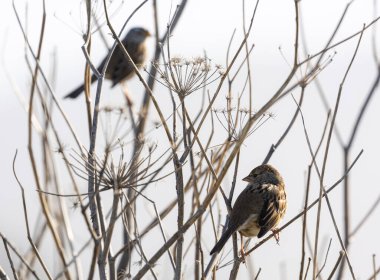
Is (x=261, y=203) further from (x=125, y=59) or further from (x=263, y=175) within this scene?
(x=125, y=59)

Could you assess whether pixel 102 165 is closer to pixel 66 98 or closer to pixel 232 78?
pixel 232 78

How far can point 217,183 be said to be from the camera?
344 centimetres

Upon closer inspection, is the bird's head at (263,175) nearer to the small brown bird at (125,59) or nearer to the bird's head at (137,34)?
the small brown bird at (125,59)

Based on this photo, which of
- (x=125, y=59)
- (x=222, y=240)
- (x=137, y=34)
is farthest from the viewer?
(x=137, y=34)

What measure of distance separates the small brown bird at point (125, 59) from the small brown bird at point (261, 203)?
4.64 meters

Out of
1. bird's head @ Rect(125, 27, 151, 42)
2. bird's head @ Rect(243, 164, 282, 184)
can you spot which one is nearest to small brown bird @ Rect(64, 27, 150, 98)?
bird's head @ Rect(125, 27, 151, 42)

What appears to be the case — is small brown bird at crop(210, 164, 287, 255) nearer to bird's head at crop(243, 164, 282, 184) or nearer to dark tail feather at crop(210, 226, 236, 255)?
bird's head at crop(243, 164, 282, 184)

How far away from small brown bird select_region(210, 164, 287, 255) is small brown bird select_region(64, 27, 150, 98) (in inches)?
183

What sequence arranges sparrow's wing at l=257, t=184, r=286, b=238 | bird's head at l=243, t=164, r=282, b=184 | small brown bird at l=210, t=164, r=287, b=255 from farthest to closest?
1. bird's head at l=243, t=164, r=282, b=184
2. sparrow's wing at l=257, t=184, r=286, b=238
3. small brown bird at l=210, t=164, r=287, b=255

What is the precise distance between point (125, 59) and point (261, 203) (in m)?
6.31

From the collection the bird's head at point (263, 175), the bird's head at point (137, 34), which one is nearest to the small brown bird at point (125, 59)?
the bird's head at point (137, 34)

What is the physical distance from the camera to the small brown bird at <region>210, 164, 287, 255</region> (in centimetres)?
577

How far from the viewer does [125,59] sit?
39.4 ft

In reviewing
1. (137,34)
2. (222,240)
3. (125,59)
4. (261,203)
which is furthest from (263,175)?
(137,34)
